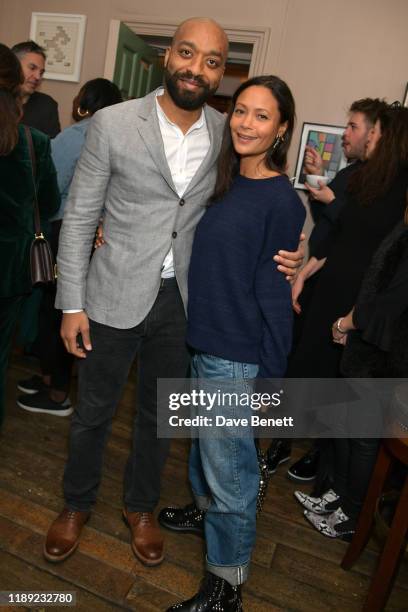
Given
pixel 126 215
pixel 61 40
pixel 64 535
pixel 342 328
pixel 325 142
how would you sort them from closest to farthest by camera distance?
pixel 126 215, pixel 64 535, pixel 342 328, pixel 325 142, pixel 61 40

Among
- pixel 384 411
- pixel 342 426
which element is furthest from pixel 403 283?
pixel 342 426

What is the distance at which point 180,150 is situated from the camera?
1.46 meters

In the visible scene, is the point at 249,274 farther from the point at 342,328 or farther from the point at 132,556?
the point at 132,556

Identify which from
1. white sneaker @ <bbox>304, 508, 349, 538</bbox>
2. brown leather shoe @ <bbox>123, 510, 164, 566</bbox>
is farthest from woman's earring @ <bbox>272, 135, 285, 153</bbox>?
white sneaker @ <bbox>304, 508, 349, 538</bbox>

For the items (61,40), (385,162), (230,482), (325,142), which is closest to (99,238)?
(230,482)

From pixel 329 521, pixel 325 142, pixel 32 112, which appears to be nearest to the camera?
pixel 329 521

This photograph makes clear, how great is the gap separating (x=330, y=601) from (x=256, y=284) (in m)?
1.17

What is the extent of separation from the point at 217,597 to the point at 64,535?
0.56 metres

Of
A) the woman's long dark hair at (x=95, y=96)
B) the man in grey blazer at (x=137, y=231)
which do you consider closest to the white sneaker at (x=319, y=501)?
the man in grey blazer at (x=137, y=231)

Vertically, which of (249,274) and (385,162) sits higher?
(385,162)

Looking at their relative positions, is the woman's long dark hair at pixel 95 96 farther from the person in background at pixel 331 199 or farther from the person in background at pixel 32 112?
the person in background at pixel 331 199

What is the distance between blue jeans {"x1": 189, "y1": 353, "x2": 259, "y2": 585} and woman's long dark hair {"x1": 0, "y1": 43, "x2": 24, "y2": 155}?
941mm

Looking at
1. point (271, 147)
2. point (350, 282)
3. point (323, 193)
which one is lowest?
point (350, 282)

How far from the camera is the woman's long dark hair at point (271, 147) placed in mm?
1332
